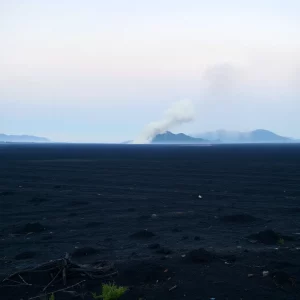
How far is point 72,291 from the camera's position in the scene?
9.66 m

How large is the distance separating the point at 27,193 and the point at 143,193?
9.06 meters

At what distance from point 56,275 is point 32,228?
7.48m

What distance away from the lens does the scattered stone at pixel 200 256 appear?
37.9 feet

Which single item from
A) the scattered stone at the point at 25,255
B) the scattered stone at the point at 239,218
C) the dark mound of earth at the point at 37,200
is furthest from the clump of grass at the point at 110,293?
the dark mound of earth at the point at 37,200

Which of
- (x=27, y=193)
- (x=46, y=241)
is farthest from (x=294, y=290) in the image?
(x=27, y=193)

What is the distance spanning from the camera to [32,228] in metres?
17.2

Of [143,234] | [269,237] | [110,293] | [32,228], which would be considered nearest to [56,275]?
[110,293]

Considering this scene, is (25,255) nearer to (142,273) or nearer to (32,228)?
(32,228)

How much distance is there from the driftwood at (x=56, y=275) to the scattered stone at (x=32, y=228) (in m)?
6.43

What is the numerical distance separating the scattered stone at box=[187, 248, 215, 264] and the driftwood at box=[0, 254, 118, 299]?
2494mm

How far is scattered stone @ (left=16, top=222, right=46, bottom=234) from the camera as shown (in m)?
17.0

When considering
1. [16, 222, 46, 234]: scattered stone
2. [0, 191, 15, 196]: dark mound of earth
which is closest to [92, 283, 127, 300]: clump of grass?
Answer: [16, 222, 46, 234]: scattered stone

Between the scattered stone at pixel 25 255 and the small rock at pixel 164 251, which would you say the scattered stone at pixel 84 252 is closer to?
the scattered stone at pixel 25 255

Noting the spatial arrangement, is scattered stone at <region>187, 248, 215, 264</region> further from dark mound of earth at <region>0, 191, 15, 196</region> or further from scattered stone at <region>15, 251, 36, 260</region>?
dark mound of earth at <region>0, 191, 15, 196</region>
